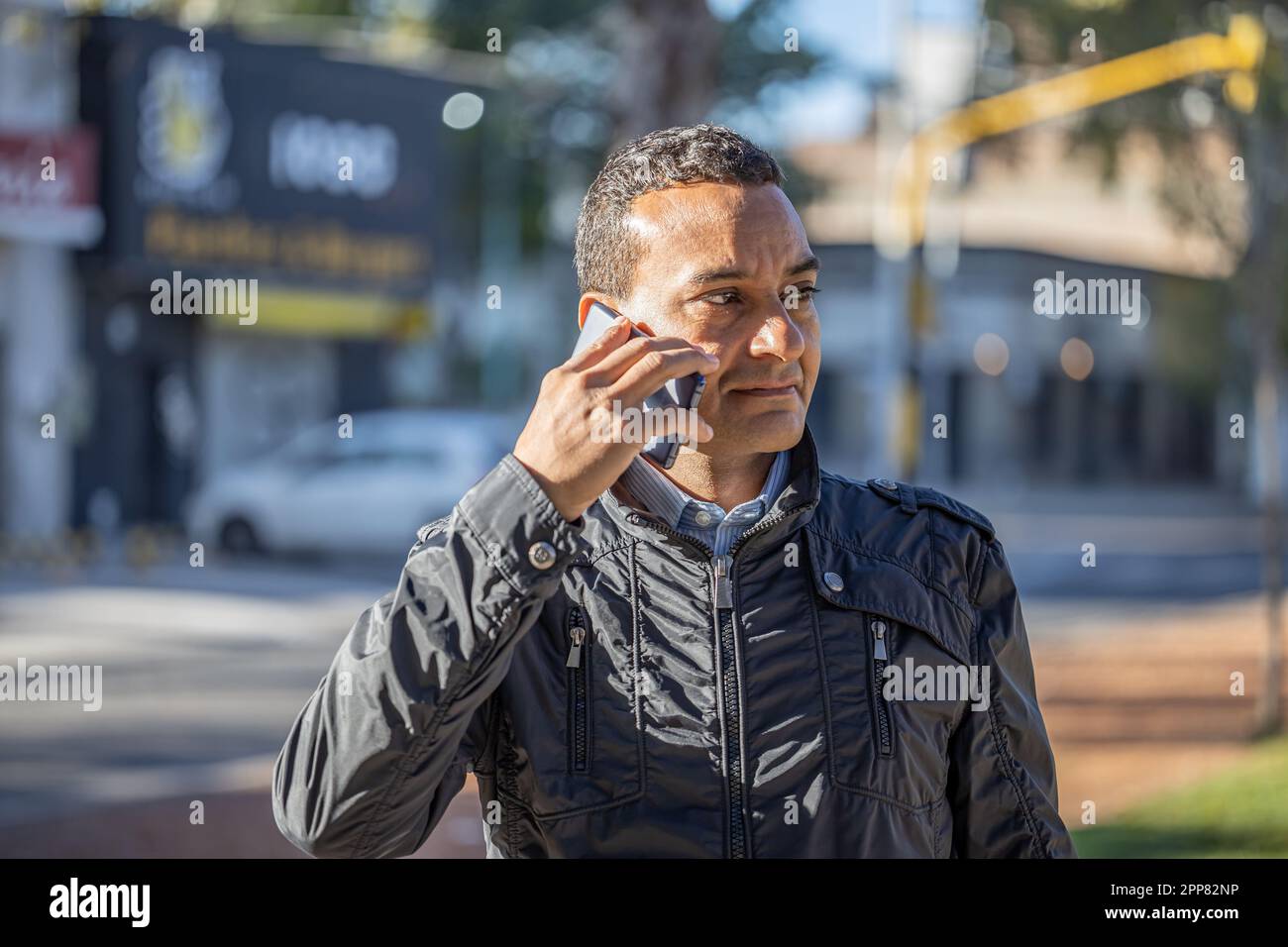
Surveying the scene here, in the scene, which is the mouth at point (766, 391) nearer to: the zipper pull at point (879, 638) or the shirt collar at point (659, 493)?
the shirt collar at point (659, 493)

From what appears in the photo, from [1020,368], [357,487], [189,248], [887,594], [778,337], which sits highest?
[1020,368]

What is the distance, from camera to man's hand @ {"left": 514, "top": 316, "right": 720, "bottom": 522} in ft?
6.05

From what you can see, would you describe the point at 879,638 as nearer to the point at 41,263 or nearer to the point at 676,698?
the point at 676,698

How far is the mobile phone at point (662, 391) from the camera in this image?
2006 millimetres

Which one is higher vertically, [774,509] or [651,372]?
[651,372]

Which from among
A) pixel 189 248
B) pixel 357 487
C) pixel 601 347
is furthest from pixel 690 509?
pixel 189 248

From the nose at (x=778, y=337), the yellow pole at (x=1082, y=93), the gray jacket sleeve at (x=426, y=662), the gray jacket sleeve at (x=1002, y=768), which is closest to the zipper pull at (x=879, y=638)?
the gray jacket sleeve at (x=1002, y=768)

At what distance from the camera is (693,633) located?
2.14m

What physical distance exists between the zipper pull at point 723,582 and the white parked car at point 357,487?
1671 cm

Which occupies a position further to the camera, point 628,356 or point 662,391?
point 662,391

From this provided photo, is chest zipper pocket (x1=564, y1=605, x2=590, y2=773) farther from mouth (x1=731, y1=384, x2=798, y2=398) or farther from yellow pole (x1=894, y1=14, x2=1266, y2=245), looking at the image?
yellow pole (x1=894, y1=14, x2=1266, y2=245)

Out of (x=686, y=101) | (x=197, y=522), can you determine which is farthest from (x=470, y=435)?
(x=686, y=101)

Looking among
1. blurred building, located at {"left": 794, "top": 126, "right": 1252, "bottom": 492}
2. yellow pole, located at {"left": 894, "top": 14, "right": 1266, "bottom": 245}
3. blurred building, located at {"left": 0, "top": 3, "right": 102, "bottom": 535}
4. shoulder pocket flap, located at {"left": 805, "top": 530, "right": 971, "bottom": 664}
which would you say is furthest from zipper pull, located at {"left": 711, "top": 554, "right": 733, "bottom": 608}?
blurred building, located at {"left": 794, "top": 126, "right": 1252, "bottom": 492}

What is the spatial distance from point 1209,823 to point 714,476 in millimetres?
6026
